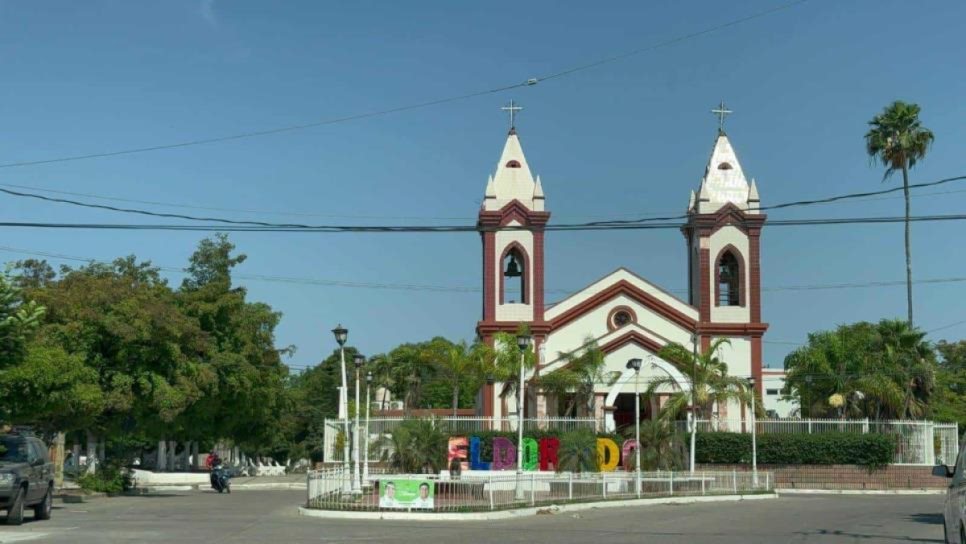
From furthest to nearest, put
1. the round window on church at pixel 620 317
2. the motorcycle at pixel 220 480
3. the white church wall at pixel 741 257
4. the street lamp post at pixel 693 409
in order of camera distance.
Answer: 1. the round window on church at pixel 620 317
2. the white church wall at pixel 741 257
3. the motorcycle at pixel 220 480
4. the street lamp post at pixel 693 409

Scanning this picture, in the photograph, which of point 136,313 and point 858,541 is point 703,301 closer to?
point 136,313

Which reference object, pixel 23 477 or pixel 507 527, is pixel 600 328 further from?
pixel 23 477

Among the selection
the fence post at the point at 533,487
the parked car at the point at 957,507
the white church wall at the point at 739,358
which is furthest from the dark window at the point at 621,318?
the parked car at the point at 957,507

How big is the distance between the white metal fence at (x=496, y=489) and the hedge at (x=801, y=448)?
38.1 ft

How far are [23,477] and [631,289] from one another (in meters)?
36.9

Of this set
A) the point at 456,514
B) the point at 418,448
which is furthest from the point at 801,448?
the point at 456,514

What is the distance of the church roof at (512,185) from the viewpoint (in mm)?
55781

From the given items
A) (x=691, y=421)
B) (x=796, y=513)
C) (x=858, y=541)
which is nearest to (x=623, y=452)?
(x=691, y=421)

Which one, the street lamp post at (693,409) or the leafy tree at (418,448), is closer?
the leafy tree at (418,448)

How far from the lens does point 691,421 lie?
4538 centimetres

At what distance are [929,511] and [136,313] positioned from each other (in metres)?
25.0

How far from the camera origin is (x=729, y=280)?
188 ft

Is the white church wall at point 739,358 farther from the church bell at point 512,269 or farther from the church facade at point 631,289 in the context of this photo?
the church bell at point 512,269

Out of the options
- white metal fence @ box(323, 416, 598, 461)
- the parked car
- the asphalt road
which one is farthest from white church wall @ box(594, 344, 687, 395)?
the parked car
